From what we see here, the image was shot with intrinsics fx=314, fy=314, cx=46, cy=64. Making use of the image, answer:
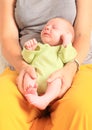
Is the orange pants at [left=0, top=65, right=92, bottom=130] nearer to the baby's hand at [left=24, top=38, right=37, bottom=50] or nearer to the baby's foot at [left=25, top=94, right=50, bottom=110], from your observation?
the baby's foot at [left=25, top=94, right=50, bottom=110]

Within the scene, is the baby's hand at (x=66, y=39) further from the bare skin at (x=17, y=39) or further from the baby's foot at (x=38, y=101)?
the baby's foot at (x=38, y=101)

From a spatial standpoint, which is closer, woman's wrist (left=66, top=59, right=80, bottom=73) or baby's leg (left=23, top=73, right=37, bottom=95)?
baby's leg (left=23, top=73, right=37, bottom=95)

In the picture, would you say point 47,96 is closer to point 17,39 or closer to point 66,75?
point 66,75

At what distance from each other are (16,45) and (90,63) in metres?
0.35

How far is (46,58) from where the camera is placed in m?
1.26

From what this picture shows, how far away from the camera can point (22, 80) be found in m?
1.21

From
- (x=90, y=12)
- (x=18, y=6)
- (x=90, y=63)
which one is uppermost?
(x=18, y=6)

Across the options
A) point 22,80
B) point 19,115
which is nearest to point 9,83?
point 22,80

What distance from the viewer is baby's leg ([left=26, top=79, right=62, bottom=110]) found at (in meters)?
1.11

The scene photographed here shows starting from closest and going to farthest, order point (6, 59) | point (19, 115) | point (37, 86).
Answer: point (19, 115), point (37, 86), point (6, 59)

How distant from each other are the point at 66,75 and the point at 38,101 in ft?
0.60

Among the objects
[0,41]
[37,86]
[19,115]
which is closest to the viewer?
[19,115]

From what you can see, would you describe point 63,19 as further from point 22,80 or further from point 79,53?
point 22,80

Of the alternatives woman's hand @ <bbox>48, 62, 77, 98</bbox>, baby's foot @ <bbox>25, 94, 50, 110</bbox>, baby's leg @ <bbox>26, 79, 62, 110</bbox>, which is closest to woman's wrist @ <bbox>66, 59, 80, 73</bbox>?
woman's hand @ <bbox>48, 62, 77, 98</bbox>
